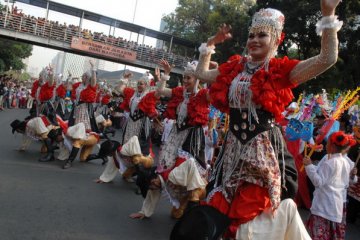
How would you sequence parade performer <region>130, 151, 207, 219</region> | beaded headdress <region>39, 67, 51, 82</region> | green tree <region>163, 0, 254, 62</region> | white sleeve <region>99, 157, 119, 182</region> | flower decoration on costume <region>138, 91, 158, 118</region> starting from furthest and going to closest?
green tree <region>163, 0, 254, 62</region> < beaded headdress <region>39, 67, 51, 82</region> < white sleeve <region>99, 157, 119, 182</region> < flower decoration on costume <region>138, 91, 158, 118</region> < parade performer <region>130, 151, 207, 219</region>

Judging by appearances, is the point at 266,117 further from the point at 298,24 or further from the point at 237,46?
the point at 237,46

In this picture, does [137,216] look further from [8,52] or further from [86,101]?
[8,52]

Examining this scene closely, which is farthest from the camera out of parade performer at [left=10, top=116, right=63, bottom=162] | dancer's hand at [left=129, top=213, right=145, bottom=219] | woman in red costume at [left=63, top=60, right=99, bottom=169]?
parade performer at [left=10, top=116, right=63, bottom=162]

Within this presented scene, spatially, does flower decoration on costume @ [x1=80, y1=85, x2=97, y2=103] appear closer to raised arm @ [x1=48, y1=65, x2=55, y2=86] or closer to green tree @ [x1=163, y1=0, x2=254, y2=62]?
raised arm @ [x1=48, y1=65, x2=55, y2=86]

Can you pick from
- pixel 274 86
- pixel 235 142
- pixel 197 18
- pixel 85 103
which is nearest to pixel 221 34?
pixel 274 86

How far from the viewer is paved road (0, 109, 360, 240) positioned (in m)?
4.44

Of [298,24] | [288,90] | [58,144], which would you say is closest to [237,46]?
[298,24]

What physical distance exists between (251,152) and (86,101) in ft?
20.1

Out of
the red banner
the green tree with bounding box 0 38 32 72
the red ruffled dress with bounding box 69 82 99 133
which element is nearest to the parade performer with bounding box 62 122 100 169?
the red ruffled dress with bounding box 69 82 99 133

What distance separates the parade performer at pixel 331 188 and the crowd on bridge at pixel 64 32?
29.2m

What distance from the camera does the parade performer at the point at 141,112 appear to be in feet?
22.0

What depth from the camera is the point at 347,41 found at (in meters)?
19.6

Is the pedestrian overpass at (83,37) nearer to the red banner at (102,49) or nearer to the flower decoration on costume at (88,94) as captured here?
the red banner at (102,49)

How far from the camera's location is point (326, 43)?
7.91ft
